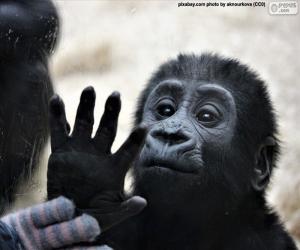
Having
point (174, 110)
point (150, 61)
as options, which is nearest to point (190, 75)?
point (174, 110)

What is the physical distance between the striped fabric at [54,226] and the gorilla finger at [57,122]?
180mm

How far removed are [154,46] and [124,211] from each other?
4.25ft

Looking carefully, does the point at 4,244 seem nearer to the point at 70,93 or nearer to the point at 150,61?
the point at 70,93

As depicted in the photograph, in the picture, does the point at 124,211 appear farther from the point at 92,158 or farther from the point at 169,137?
the point at 169,137

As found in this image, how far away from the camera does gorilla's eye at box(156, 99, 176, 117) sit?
270 cm

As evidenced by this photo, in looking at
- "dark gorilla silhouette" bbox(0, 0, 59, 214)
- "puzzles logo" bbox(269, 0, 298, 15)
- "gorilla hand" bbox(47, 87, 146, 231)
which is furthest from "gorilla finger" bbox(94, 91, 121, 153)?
"puzzles logo" bbox(269, 0, 298, 15)

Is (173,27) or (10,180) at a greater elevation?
(173,27)

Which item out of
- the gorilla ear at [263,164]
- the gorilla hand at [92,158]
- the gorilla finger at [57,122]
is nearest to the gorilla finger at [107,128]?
the gorilla hand at [92,158]

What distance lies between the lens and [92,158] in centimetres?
218

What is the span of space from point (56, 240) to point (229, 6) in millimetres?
1454

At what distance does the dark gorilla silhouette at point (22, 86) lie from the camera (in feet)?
9.10

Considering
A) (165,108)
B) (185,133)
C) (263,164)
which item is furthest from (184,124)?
(263,164)

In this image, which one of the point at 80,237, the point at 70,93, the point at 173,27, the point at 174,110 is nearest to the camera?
the point at 80,237

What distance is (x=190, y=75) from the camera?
2.81 m
